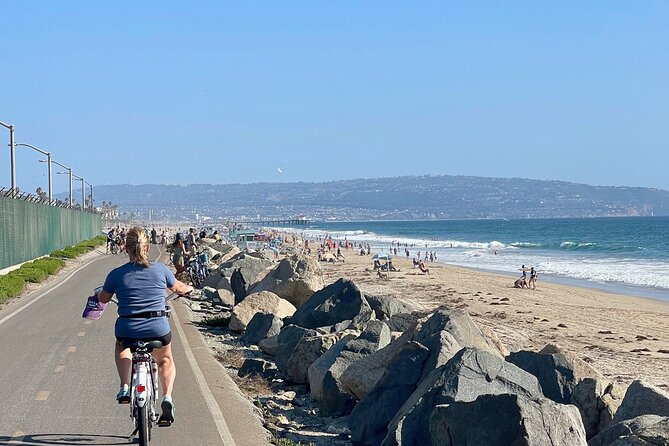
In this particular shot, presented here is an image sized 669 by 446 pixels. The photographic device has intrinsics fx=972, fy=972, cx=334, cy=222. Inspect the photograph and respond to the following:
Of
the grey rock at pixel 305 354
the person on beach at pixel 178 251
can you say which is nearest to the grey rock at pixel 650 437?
the grey rock at pixel 305 354

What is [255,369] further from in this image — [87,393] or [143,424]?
[143,424]

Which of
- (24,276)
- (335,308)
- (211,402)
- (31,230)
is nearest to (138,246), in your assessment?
(211,402)

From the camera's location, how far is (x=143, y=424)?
25.3 ft

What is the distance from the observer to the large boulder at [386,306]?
16.7 metres

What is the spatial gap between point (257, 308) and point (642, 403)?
1115 cm

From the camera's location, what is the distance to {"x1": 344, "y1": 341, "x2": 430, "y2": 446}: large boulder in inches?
361

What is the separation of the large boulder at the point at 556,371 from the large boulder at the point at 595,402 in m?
0.14

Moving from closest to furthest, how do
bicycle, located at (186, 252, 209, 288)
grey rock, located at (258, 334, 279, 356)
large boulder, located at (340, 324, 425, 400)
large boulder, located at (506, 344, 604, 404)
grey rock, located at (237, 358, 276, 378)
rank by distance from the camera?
large boulder, located at (506, 344, 604, 404) < large boulder, located at (340, 324, 425, 400) < grey rock, located at (237, 358, 276, 378) < grey rock, located at (258, 334, 279, 356) < bicycle, located at (186, 252, 209, 288)

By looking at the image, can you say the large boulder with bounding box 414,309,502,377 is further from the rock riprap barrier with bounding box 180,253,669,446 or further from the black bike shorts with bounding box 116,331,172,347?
the black bike shorts with bounding box 116,331,172,347

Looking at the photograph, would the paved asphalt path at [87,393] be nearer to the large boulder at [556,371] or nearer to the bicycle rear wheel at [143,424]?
the bicycle rear wheel at [143,424]

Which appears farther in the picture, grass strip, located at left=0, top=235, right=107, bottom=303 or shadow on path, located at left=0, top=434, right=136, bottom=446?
grass strip, located at left=0, top=235, right=107, bottom=303

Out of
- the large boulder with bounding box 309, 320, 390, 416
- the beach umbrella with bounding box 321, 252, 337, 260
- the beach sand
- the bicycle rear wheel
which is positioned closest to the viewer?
the bicycle rear wheel

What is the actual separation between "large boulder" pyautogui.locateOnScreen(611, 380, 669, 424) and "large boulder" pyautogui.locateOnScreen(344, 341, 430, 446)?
6.54 feet

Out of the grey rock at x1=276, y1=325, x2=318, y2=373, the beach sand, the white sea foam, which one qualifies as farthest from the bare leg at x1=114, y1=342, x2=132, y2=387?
the white sea foam
